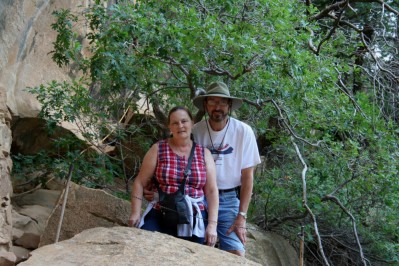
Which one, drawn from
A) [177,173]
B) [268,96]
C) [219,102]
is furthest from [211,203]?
[268,96]

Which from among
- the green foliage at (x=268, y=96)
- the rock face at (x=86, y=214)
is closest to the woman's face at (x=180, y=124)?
the green foliage at (x=268, y=96)

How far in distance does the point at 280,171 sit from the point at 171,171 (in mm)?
3502

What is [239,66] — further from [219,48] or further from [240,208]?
[240,208]

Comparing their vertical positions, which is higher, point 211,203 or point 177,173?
point 177,173

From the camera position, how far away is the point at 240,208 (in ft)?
14.1

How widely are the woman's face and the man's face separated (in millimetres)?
344

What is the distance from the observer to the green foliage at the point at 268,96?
505 cm

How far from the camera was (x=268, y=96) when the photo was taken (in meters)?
5.58

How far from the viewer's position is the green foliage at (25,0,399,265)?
16.6 ft

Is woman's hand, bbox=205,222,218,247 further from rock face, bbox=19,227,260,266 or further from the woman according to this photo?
rock face, bbox=19,227,260,266

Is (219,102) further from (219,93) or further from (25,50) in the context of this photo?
(25,50)

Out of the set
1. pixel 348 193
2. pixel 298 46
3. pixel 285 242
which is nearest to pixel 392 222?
pixel 348 193

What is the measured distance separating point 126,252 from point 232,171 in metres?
1.25

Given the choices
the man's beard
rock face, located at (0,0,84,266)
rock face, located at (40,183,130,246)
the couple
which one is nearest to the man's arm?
the couple
